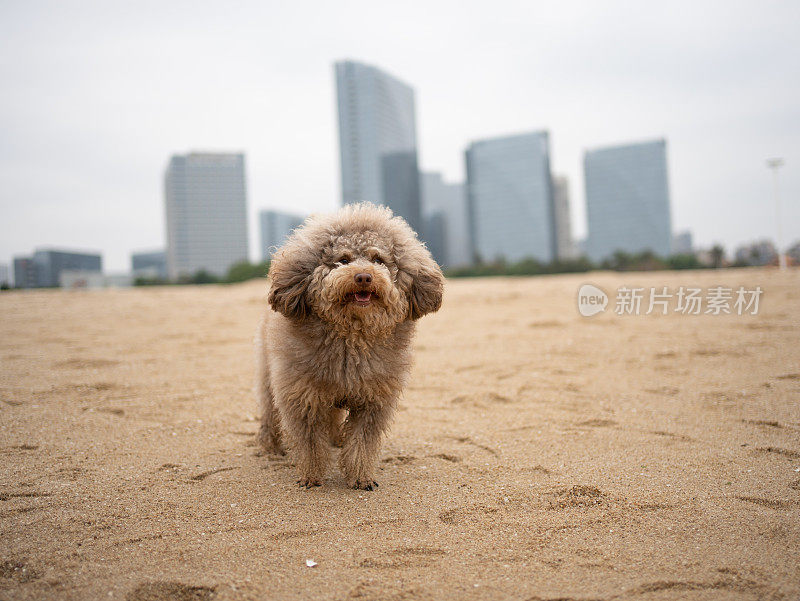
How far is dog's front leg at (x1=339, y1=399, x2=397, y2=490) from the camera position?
11.1 ft

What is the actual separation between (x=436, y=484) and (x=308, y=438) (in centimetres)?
87

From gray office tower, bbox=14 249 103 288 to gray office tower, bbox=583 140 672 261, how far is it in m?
88.2

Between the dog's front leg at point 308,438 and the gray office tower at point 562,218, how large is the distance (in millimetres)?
97598

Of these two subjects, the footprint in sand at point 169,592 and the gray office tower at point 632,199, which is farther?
the gray office tower at point 632,199

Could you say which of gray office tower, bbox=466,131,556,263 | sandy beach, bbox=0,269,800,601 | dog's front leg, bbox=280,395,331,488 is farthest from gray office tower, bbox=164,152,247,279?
dog's front leg, bbox=280,395,331,488

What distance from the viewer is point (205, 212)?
63.3 m

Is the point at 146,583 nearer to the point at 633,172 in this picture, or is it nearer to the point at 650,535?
the point at 650,535

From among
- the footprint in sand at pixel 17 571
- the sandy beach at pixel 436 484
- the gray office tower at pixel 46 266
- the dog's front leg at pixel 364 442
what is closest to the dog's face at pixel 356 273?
the dog's front leg at pixel 364 442

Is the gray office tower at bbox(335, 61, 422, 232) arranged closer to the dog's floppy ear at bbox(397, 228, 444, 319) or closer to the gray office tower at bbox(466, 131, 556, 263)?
the gray office tower at bbox(466, 131, 556, 263)

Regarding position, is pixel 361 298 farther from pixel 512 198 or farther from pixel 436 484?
pixel 512 198

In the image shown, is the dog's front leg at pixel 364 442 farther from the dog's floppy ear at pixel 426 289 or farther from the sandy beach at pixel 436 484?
the dog's floppy ear at pixel 426 289

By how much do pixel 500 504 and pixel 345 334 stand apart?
52.7 inches

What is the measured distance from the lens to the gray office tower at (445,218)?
10162 cm

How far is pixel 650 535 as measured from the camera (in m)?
2.76
